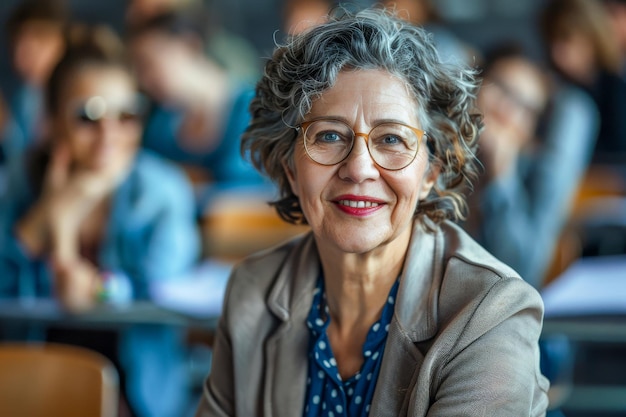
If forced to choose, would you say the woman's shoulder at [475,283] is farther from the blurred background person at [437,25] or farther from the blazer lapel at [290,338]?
the blurred background person at [437,25]

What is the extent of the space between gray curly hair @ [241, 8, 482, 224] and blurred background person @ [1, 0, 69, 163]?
2.51m

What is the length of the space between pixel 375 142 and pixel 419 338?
31 centimetres

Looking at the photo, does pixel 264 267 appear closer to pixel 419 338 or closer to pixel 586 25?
pixel 419 338

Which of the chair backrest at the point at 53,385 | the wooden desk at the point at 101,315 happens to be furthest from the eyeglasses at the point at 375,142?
the wooden desk at the point at 101,315

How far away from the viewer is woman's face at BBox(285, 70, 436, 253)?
1.26 m

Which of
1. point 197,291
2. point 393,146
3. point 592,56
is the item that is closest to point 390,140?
point 393,146

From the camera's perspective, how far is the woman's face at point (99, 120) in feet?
11.1

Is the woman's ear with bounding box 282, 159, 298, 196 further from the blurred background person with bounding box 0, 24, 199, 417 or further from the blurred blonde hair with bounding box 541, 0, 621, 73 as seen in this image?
the blurred blonde hair with bounding box 541, 0, 621, 73

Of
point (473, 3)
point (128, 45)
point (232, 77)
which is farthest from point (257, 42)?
point (473, 3)

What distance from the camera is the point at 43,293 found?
356 cm

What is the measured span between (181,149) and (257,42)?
589 mm

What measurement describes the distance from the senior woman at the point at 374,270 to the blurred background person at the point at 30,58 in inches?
99.2

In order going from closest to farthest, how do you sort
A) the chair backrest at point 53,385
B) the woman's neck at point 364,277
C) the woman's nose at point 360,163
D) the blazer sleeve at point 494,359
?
1. the blazer sleeve at point 494,359
2. the woman's nose at point 360,163
3. the woman's neck at point 364,277
4. the chair backrest at point 53,385

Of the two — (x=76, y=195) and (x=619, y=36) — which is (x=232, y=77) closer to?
(x=76, y=195)
